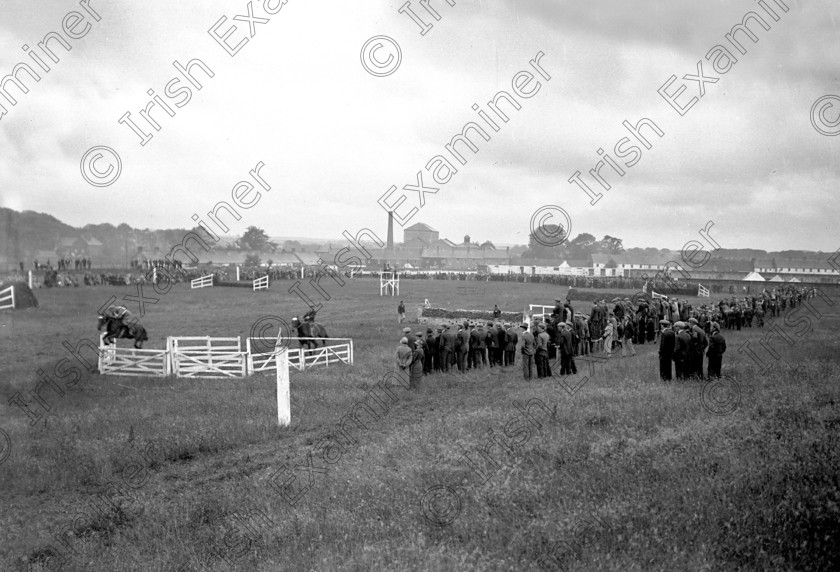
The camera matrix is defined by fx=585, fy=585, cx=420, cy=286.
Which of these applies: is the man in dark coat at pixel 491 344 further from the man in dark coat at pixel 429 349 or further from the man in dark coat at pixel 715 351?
the man in dark coat at pixel 715 351

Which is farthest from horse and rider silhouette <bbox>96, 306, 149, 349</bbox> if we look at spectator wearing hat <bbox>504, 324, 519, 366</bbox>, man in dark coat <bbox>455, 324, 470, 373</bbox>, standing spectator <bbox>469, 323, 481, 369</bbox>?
spectator wearing hat <bbox>504, 324, 519, 366</bbox>

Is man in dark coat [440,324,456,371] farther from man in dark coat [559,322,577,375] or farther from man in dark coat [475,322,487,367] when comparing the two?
man in dark coat [559,322,577,375]

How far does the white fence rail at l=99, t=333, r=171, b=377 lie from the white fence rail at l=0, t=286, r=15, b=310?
13197 millimetres

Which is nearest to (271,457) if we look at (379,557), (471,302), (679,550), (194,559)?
(194,559)

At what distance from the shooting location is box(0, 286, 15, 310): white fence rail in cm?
2642

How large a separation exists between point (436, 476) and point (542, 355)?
7.97 metres

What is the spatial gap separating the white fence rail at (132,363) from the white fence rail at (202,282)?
3109cm

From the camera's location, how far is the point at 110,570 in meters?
6.31

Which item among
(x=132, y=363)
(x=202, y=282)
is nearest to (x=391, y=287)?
(x=202, y=282)

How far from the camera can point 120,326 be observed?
1864 cm

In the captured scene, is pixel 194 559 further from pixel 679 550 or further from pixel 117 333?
pixel 117 333

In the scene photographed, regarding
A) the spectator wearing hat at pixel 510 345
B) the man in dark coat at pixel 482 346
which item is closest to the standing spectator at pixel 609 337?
the spectator wearing hat at pixel 510 345

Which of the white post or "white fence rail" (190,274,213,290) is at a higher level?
"white fence rail" (190,274,213,290)

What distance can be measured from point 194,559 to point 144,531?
1181 mm
